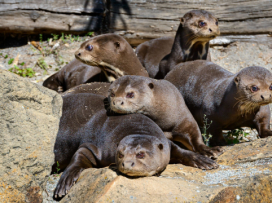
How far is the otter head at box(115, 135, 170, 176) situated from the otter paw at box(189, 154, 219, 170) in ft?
1.76

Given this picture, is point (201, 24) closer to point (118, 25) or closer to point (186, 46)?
point (186, 46)

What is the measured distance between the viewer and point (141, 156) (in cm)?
349

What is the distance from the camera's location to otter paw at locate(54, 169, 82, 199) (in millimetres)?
3713

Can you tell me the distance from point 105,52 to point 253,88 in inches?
101

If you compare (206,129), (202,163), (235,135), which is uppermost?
(202,163)

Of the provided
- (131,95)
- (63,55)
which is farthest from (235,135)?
(63,55)

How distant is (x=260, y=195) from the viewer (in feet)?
11.0

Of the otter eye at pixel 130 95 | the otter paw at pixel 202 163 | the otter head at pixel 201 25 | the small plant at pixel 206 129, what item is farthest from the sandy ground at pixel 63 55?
the otter paw at pixel 202 163

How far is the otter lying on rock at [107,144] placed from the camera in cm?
353

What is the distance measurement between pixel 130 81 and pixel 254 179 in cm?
200

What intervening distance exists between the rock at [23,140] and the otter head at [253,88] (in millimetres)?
2385

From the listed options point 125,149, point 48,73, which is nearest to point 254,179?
point 125,149

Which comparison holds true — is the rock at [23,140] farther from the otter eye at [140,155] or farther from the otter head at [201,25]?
the otter head at [201,25]

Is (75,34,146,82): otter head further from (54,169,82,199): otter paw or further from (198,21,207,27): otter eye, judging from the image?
(54,169,82,199): otter paw
